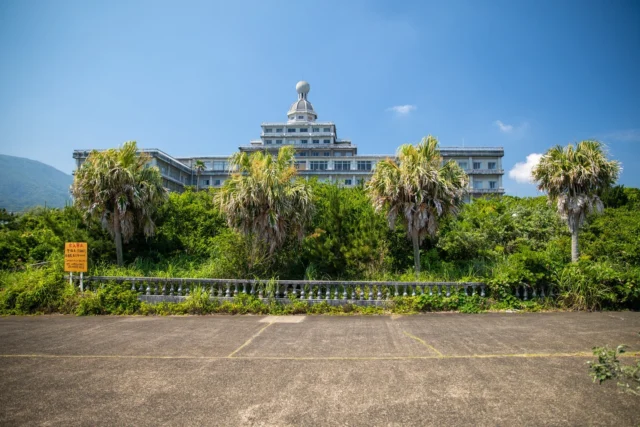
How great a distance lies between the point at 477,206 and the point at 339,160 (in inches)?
2295

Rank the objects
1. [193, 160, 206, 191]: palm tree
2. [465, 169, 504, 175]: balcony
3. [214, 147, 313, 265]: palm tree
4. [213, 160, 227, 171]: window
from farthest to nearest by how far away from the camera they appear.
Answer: [213, 160, 227, 171]: window < [193, 160, 206, 191]: palm tree < [465, 169, 504, 175]: balcony < [214, 147, 313, 265]: palm tree

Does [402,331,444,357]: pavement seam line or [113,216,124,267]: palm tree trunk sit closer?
[402,331,444,357]: pavement seam line

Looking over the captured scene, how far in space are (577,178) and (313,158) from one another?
64915mm

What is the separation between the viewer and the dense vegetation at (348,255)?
9328 mm

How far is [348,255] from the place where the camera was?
10.5 m

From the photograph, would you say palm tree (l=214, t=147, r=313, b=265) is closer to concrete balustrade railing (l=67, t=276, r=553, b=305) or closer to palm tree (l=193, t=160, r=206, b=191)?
concrete balustrade railing (l=67, t=276, r=553, b=305)

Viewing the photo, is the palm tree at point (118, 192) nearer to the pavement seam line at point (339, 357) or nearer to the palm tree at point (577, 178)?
the pavement seam line at point (339, 357)

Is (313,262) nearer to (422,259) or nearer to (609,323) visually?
(422,259)

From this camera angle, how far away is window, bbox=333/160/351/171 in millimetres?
73812

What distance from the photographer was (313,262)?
1096 centimetres

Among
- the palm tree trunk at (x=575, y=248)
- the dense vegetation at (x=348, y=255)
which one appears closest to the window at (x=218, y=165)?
the dense vegetation at (x=348, y=255)

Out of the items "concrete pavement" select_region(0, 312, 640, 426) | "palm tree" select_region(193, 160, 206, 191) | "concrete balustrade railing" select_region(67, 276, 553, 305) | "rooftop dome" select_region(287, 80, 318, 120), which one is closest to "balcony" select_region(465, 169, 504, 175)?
"rooftop dome" select_region(287, 80, 318, 120)

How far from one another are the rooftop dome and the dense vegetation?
254 feet

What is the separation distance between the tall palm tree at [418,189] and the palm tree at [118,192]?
8.06 m
